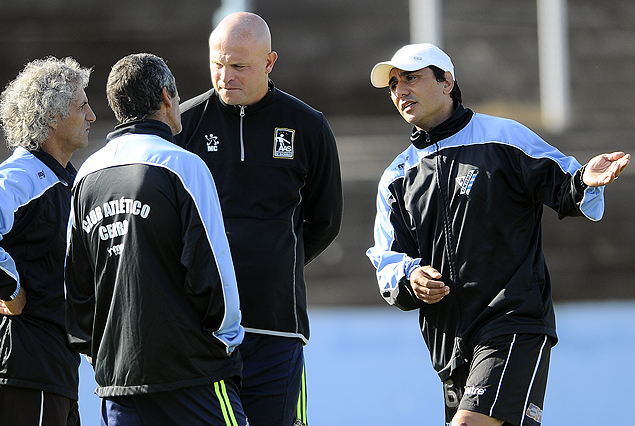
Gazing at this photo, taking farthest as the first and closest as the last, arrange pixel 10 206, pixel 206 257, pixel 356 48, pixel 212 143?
1. pixel 356 48
2. pixel 212 143
3. pixel 10 206
4. pixel 206 257

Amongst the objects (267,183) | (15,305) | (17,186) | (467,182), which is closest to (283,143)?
(267,183)

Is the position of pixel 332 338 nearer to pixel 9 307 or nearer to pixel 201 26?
pixel 9 307

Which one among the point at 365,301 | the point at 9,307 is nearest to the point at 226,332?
the point at 9,307

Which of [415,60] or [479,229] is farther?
[415,60]

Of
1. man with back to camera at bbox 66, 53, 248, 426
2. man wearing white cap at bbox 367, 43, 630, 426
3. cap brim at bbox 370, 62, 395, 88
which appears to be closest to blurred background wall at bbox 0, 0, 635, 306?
cap brim at bbox 370, 62, 395, 88

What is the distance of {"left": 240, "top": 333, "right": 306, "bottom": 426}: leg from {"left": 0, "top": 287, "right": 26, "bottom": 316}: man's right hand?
792 mm

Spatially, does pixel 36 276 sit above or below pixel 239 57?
below

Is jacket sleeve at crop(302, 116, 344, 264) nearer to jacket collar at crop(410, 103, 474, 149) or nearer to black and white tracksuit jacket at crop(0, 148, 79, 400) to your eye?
jacket collar at crop(410, 103, 474, 149)

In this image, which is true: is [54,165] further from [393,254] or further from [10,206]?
[393,254]

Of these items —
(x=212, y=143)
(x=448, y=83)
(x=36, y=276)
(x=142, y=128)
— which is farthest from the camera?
(x=448, y=83)

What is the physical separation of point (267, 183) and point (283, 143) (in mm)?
180

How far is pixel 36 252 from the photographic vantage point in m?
2.94

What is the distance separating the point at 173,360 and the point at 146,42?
35.1ft

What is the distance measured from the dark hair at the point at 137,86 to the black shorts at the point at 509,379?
58.1 inches
